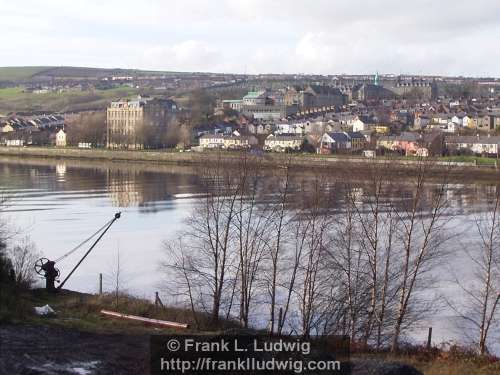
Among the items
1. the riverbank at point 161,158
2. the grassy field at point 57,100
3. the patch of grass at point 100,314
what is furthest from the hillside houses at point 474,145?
the grassy field at point 57,100

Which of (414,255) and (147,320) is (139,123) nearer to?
(414,255)

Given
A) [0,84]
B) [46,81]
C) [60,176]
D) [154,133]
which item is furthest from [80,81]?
[60,176]

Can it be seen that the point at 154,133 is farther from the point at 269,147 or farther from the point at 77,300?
the point at 77,300

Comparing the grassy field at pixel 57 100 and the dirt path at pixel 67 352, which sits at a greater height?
the grassy field at pixel 57 100

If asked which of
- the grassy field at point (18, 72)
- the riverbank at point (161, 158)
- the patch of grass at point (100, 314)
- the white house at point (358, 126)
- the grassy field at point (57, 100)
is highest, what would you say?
the grassy field at point (18, 72)

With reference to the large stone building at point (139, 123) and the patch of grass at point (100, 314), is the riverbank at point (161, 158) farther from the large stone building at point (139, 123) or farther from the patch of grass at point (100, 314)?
the patch of grass at point (100, 314)

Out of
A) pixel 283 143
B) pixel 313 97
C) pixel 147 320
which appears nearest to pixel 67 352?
pixel 147 320

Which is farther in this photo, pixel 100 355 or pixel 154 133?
pixel 154 133
